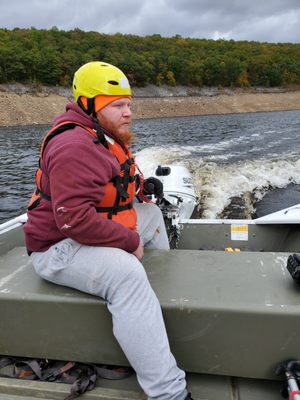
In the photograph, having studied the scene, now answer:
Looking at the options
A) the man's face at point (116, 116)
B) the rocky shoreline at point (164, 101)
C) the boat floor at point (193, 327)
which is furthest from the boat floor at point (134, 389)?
the rocky shoreline at point (164, 101)

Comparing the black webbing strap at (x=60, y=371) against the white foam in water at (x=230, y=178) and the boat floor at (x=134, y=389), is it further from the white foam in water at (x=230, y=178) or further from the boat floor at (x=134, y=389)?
the white foam in water at (x=230, y=178)

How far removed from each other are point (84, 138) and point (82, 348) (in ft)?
3.68

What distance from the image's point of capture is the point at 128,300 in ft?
6.07

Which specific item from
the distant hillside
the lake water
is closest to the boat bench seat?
the lake water

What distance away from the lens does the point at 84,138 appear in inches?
77.9

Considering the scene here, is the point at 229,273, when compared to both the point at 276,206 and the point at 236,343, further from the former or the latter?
the point at 276,206

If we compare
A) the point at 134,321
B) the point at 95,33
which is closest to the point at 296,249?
the point at 134,321

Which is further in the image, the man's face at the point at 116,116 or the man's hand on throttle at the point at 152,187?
the man's hand on throttle at the point at 152,187

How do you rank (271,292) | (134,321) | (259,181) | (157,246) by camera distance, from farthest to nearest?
(259,181), (157,246), (271,292), (134,321)

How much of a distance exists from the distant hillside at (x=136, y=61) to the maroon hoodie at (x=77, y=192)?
64064mm

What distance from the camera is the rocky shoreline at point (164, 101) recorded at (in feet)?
149

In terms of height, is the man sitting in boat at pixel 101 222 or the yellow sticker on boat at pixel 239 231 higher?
the man sitting in boat at pixel 101 222

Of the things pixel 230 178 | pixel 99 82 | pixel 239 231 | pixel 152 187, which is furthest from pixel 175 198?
pixel 230 178

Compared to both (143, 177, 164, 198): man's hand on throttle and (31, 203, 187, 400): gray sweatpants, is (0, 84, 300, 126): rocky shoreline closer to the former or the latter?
(143, 177, 164, 198): man's hand on throttle
